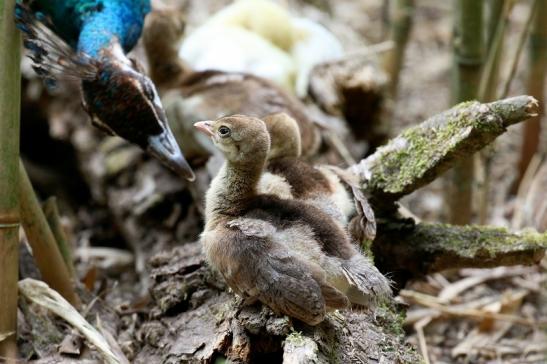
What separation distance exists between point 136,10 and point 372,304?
2.33 metres

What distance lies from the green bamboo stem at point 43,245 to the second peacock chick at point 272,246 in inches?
29.4

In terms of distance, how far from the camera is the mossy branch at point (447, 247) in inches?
110

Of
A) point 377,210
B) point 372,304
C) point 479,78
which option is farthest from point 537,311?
point 372,304

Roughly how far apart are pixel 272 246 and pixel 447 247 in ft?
3.14

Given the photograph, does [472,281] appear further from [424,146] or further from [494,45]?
[424,146]

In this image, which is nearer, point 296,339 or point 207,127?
point 296,339

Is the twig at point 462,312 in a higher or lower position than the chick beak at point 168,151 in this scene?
lower

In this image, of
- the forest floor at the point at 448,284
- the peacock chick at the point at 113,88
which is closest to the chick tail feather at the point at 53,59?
the peacock chick at the point at 113,88

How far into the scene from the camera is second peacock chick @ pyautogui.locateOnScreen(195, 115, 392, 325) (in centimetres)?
219

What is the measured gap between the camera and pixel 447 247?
294 cm

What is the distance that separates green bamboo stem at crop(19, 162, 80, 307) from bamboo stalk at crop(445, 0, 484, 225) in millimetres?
1801

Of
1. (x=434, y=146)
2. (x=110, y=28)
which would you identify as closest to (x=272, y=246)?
(x=434, y=146)

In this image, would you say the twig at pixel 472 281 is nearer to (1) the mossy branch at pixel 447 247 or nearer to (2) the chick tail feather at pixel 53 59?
(1) the mossy branch at pixel 447 247

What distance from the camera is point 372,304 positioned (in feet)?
7.59
